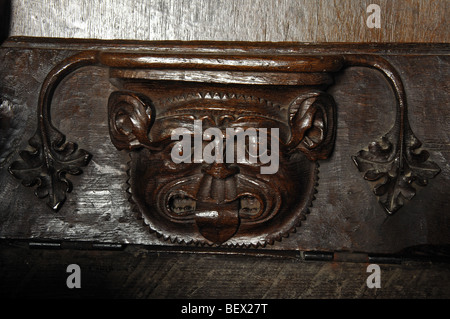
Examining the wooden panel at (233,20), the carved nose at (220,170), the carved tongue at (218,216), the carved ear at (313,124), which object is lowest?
the carved tongue at (218,216)

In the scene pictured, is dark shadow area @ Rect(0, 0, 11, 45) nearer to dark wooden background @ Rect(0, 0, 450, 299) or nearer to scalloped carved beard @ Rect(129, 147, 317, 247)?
dark wooden background @ Rect(0, 0, 450, 299)

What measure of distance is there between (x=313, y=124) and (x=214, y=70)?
0.66 ft

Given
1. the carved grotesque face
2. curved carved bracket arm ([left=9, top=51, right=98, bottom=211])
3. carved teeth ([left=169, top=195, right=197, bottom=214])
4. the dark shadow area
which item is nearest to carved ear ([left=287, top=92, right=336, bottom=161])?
the carved grotesque face

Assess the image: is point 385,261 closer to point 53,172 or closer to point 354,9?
point 354,9

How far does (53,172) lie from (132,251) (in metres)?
0.23

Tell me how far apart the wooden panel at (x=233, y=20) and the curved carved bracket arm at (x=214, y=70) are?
0.21 ft

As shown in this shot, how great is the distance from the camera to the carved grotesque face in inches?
A: 31.3

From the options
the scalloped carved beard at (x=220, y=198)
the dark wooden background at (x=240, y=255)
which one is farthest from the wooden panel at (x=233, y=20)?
the scalloped carved beard at (x=220, y=198)

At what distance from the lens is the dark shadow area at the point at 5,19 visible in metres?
0.87

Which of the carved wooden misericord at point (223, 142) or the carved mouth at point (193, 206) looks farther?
the carved mouth at point (193, 206)

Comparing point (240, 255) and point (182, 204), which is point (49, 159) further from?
point (240, 255)

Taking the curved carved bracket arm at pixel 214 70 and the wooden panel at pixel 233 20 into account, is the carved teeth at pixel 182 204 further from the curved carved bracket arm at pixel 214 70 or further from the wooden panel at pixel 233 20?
the wooden panel at pixel 233 20

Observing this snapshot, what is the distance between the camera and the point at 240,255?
0.93m

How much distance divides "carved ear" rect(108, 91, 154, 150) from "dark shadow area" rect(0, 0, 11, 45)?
0.84 feet
